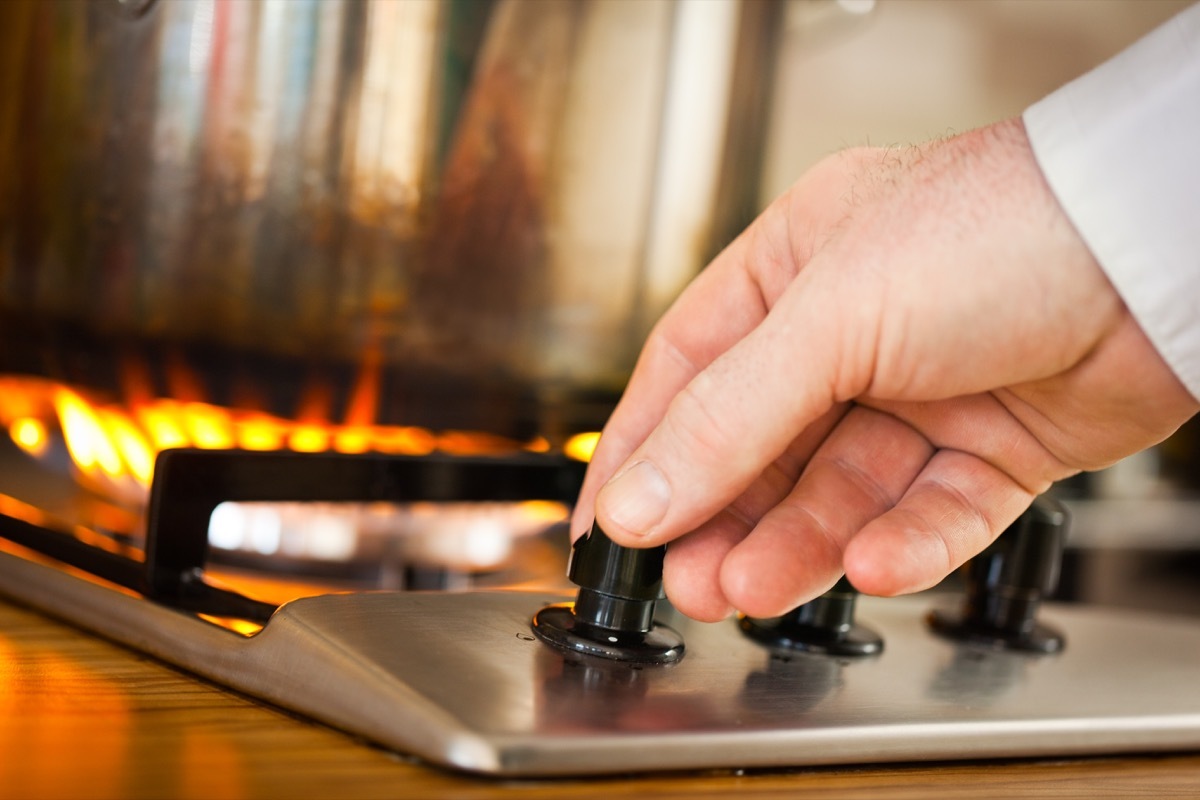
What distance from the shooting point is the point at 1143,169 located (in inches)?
12.6

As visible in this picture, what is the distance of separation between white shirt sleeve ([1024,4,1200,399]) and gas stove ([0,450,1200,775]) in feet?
0.50

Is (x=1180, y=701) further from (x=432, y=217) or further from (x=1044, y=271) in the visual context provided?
(x=432, y=217)

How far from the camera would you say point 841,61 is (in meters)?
0.75

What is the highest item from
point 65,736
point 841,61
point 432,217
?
point 841,61

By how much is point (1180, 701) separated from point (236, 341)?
41 centimetres

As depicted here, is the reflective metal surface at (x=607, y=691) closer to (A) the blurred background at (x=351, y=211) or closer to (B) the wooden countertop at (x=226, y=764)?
(B) the wooden countertop at (x=226, y=764)

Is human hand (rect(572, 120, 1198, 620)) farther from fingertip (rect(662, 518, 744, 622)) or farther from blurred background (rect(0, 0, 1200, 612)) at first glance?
blurred background (rect(0, 0, 1200, 612))

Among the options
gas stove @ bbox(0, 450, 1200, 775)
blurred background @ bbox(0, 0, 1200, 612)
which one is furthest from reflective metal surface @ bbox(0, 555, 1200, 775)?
blurred background @ bbox(0, 0, 1200, 612)

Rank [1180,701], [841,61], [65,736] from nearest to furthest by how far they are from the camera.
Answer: [65,736] → [1180,701] → [841,61]

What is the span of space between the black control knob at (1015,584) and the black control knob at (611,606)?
7.3 inches

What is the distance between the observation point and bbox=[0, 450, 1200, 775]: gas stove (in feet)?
0.99

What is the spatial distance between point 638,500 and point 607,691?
0.06 metres

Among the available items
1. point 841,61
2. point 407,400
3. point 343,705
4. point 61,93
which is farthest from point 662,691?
point 841,61

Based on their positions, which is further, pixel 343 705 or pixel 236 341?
pixel 236 341
